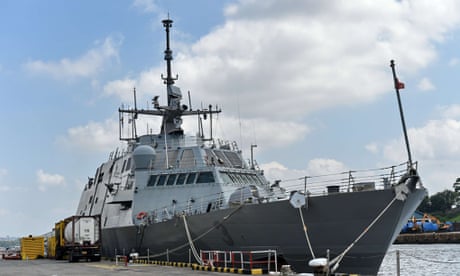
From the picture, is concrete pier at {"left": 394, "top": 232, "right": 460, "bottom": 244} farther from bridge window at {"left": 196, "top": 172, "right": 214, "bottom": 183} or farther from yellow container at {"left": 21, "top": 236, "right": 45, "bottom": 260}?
bridge window at {"left": 196, "top": 172, "right": 214, "bottom": 183}

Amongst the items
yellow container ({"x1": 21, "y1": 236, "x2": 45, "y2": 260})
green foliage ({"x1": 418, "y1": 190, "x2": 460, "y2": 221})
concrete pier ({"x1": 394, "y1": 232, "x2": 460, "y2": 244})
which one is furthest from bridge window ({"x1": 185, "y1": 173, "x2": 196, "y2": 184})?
green foliage ({"x1": 418, "y1": 190, "x2": 460, "y2": 221})

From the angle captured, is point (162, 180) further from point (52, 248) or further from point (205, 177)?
point (52, 248)

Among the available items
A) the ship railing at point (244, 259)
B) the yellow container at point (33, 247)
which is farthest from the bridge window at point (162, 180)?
the yellow container at point (33, 247)

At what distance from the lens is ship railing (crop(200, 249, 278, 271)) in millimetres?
17125

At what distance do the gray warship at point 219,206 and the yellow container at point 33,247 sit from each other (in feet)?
14.8

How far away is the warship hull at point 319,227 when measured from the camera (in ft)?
50.8

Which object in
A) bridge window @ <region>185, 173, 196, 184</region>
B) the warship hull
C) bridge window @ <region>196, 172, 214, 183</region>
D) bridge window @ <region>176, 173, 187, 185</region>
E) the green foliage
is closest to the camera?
the warship hull

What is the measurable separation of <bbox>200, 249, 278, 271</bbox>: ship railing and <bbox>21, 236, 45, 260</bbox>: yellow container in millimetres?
21494

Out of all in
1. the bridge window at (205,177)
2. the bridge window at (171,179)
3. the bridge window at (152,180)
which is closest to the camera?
the bridge window at (205,177)

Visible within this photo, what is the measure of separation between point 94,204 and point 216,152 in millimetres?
9531

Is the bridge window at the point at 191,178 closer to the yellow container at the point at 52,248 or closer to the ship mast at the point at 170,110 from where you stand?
the ship mast at the point at 170,110

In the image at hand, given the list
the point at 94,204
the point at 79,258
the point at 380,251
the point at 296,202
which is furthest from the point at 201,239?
the point at 94,204

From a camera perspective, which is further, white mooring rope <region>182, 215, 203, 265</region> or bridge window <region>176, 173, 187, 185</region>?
bridge window <region>176, 173, 187, 185</region>

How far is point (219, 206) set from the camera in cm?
2173
